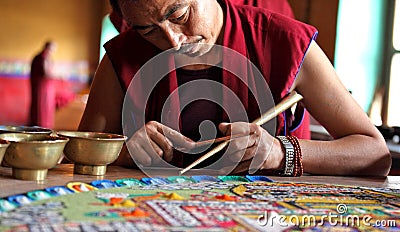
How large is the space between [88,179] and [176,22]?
19.6 inches

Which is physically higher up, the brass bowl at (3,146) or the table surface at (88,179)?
the brass bowl at (3,146)

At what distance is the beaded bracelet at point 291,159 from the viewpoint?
1.61 m

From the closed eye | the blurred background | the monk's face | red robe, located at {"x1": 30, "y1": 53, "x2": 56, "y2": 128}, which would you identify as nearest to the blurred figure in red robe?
red robe, located at {"x1": 30, "y1": 53, "x2": 56, "y2": 128}

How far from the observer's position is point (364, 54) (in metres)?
5.64

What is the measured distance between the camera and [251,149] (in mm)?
1548

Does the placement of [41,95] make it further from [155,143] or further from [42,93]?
[155,143]

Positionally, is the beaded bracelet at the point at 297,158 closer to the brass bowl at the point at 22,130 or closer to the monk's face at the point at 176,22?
the monk's face at the point at 176,22

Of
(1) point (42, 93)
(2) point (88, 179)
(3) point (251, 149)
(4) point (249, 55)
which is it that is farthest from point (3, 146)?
(1) point (42, 93)

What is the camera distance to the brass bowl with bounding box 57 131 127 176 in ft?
4.56

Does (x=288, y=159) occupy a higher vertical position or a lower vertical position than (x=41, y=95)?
higher

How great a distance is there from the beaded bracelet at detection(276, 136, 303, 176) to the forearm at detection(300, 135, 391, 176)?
3cm

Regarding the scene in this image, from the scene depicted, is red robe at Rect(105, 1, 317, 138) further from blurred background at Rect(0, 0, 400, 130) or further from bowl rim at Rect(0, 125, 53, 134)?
blurred background at Rect(0, 0, 400, 130)

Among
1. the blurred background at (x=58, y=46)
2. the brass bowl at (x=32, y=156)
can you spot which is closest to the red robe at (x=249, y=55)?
the brass bowl at (x=32, y=156)

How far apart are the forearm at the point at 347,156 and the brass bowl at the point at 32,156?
0.67m
